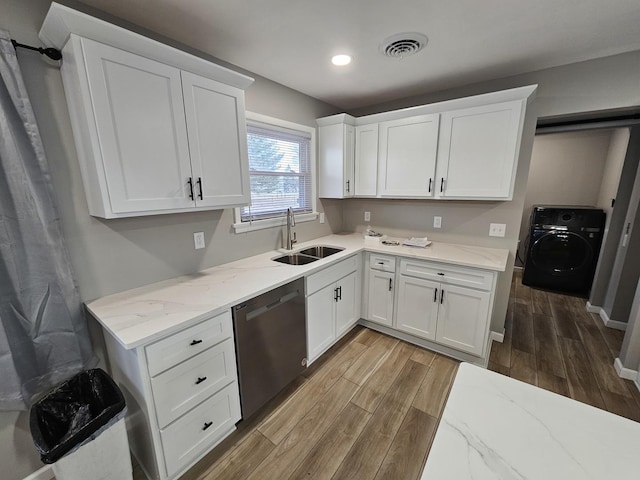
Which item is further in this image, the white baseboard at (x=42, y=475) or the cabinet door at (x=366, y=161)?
the cabinet door at (x=366, y=161)

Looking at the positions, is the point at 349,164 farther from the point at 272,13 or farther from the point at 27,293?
the point at 27,293

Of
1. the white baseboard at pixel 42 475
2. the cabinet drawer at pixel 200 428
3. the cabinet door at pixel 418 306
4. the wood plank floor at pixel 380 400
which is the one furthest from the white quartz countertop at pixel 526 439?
the white baseboard at pixel 42 475

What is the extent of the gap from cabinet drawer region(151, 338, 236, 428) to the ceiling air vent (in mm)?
2124

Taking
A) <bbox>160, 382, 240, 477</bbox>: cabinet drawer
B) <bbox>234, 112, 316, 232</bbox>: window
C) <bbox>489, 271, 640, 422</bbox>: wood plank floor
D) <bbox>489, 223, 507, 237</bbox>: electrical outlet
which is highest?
<bbox>234, 112, 316, 232</bbox>: window

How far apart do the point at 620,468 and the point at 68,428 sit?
2.12 m

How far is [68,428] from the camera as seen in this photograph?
1.33m

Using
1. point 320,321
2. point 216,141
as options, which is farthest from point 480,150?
point 216,141

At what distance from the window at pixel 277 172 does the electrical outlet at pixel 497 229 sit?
1762 mm

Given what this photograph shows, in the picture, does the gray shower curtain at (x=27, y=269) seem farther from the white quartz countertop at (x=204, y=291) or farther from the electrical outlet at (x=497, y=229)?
the electrical outlet at (x=497, y=229)

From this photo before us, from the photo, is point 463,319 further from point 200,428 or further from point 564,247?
point 564,247

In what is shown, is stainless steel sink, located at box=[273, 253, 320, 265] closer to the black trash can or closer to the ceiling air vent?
the black trash can

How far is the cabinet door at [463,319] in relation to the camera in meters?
2.14

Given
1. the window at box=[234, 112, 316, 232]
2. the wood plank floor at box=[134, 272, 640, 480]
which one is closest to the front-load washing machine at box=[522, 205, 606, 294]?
the wood plank floor at box=[134, 272, 640, 480]

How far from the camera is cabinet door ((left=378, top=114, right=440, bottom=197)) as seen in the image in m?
2.44
